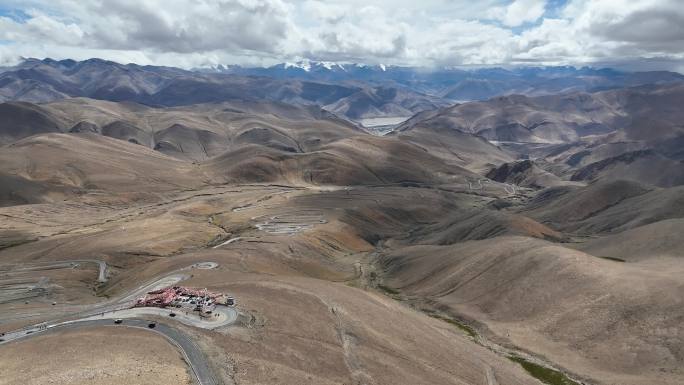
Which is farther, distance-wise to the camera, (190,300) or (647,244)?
(647,244)

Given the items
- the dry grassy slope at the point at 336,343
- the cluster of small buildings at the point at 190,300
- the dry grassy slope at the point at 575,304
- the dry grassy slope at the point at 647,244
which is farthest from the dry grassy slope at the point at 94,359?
the dry grassy slope at the point at 647,244

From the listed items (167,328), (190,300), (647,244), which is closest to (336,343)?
(190,300)

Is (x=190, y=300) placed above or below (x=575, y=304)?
above

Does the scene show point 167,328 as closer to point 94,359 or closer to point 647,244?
point 94,359

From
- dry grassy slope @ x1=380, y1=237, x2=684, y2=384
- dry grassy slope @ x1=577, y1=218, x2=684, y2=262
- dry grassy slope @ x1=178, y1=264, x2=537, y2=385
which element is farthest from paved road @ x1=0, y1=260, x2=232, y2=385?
dry grassy slope @ x1=577, y1=218, x2=684, y2=262

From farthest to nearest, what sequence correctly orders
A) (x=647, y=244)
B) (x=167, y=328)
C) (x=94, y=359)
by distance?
(x=647, y=244)
(x=167, y=328)
(x=94, y=359)

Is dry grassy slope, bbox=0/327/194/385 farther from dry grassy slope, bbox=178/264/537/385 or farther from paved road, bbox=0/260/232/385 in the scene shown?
dry grassy slope, bbox=178/264/537/385
